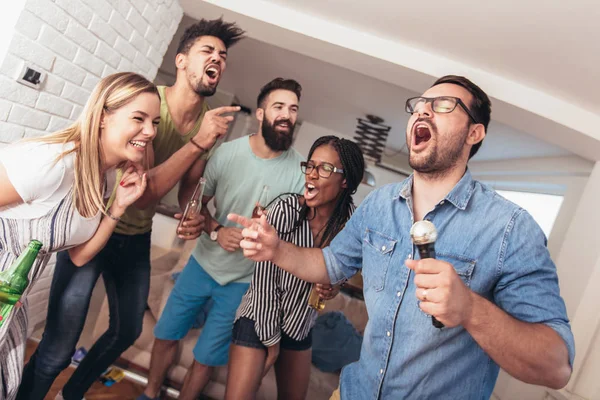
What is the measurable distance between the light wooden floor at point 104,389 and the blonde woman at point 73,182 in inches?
42.1

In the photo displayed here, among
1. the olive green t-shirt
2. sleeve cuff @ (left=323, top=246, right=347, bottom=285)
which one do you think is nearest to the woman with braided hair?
sleeve cuff @ (left=323, top=246, right=347, bottom=285)

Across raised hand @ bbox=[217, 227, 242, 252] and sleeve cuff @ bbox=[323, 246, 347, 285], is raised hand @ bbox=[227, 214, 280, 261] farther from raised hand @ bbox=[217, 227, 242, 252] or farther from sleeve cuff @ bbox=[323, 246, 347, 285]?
raised hand @ bbox=[217, 227, 242, 252]

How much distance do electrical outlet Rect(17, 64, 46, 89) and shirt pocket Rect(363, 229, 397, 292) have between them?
1.76m

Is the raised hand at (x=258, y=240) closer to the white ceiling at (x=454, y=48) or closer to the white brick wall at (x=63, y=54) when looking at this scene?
the white brick wall at (x=63, y=54)

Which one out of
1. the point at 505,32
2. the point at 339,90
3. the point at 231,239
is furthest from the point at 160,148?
the point at 339,90

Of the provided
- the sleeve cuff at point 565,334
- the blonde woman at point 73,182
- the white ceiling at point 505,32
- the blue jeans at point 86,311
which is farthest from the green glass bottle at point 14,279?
the white ceiling at point 505,32

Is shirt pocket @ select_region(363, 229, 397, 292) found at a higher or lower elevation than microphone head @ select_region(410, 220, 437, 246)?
lower

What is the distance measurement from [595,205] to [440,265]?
11.4 ft

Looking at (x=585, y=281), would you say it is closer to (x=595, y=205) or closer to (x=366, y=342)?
(x=595, y=205)

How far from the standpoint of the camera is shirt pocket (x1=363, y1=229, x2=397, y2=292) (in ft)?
4.07

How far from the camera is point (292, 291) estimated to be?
73.0 inches

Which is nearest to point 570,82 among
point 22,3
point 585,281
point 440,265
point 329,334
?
point 585,281

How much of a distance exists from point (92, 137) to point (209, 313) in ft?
3.83

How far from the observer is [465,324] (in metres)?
0.88
